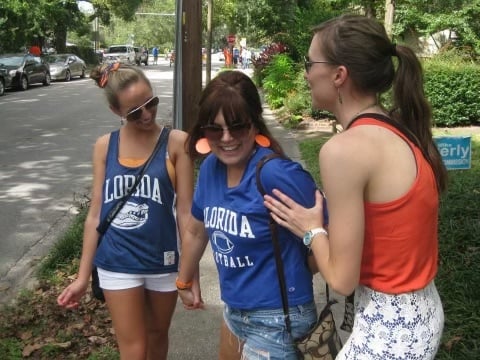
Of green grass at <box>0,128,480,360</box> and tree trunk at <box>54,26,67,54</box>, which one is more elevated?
tree trunk at <box>54,26,67,54</box>

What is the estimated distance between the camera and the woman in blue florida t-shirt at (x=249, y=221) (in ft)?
5.82

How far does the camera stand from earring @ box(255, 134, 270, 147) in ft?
6.32

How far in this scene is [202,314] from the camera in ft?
13.1

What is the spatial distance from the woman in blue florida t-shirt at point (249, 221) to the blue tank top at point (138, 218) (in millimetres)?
446

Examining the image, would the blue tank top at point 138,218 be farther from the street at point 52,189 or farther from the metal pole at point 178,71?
the metal pole at point 178,71

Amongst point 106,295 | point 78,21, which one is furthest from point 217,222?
point 78,21

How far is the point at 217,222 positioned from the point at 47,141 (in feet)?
31.7

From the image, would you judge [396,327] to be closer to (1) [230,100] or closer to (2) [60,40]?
(1) [230,100]

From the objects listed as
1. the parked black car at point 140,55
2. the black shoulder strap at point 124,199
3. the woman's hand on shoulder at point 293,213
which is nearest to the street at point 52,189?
the black shoulder strap at point 124,199

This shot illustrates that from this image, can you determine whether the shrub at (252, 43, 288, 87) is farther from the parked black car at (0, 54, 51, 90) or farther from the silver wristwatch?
the silver wristwatch

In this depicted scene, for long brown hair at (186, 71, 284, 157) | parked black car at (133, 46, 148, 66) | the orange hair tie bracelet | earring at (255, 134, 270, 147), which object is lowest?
parked black car at (133, 46, 148, 66)

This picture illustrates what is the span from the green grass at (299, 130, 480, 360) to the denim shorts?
1721 mm

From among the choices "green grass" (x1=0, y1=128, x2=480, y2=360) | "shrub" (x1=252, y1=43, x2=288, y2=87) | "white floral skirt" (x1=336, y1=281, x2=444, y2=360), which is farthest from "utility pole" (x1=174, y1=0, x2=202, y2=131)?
"shrub" (x1=252, y1=43, x2=288, y2=87)

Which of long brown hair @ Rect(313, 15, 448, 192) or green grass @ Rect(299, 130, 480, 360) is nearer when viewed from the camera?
long brown hair @ Rect(313, 15, 448, 192)
